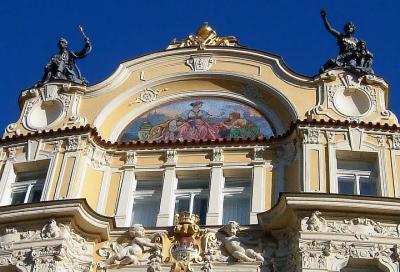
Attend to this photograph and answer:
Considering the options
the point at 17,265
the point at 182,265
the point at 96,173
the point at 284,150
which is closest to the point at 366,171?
the point at 284,150

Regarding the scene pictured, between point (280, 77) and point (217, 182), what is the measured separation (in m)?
4.22

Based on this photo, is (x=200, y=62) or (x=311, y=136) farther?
(x=200, y=62)

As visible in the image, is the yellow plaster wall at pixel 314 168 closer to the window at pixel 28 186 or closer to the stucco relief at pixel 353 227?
the stucco relief at pixel 353 227

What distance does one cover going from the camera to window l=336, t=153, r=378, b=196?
71.7 feet

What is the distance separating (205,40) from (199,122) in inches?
140

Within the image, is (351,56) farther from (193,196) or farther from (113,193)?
(113,193)

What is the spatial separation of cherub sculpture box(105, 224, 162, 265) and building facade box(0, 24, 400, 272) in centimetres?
3

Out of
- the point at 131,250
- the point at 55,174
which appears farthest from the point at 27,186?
the point at 131,250

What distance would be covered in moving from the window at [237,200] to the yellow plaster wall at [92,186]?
11.0 feet

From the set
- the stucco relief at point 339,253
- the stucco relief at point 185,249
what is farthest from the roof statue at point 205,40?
the stucco relief at point 339,253

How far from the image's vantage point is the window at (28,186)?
74.8 feet

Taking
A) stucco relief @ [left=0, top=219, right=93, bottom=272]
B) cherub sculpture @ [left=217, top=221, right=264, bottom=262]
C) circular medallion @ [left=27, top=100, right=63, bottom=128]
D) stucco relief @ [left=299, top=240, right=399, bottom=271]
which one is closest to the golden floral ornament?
circular medallion @ [left=27, top=100, right=63, bottom=128]

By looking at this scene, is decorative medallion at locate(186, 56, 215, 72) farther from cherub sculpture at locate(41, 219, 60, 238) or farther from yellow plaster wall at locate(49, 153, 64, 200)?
cherub sculpture at locate(41, 219, 60, 238)

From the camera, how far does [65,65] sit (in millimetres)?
26438
